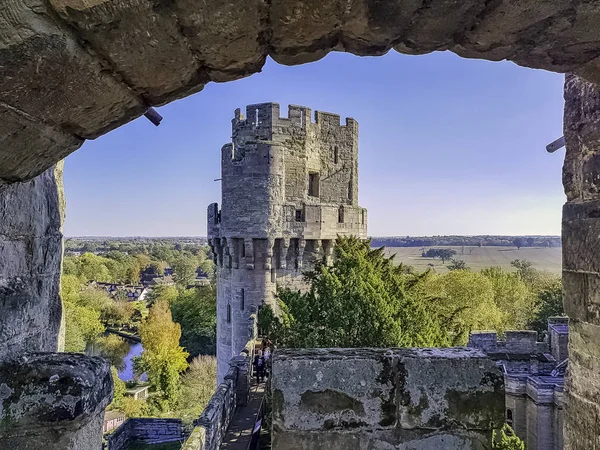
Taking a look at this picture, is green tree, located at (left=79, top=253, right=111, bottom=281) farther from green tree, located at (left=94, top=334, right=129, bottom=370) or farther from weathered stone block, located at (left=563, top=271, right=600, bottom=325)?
weathered stone block, located at (left=563, top=271, right=600, bottom=325)

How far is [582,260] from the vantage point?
211 centimetres

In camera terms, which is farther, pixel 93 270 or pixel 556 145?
pixel 93 270

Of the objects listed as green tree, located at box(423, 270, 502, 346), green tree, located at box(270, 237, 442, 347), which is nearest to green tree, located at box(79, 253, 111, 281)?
green tree, located at box(423, 270, 502, 346)

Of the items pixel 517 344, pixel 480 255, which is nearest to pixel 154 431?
pixel 517 344

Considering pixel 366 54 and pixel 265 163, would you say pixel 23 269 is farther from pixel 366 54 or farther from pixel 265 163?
pixel 265 163

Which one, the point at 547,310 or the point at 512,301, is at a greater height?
the point at 547,310

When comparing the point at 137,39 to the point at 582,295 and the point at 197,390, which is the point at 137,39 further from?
the point at 197,390

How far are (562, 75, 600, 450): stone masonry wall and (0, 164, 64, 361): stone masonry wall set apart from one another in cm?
242

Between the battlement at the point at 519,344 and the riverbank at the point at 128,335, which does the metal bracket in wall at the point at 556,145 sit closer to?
the battlement at the point at 519,344

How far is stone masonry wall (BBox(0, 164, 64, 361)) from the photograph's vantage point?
1.51 metres

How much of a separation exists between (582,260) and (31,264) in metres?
2.45

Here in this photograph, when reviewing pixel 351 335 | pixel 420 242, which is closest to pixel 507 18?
pixel 351 335

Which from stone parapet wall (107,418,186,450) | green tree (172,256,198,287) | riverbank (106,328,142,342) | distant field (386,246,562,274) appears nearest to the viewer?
stone parapet wall (107,418,186,450)

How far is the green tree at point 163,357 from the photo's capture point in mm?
24703
